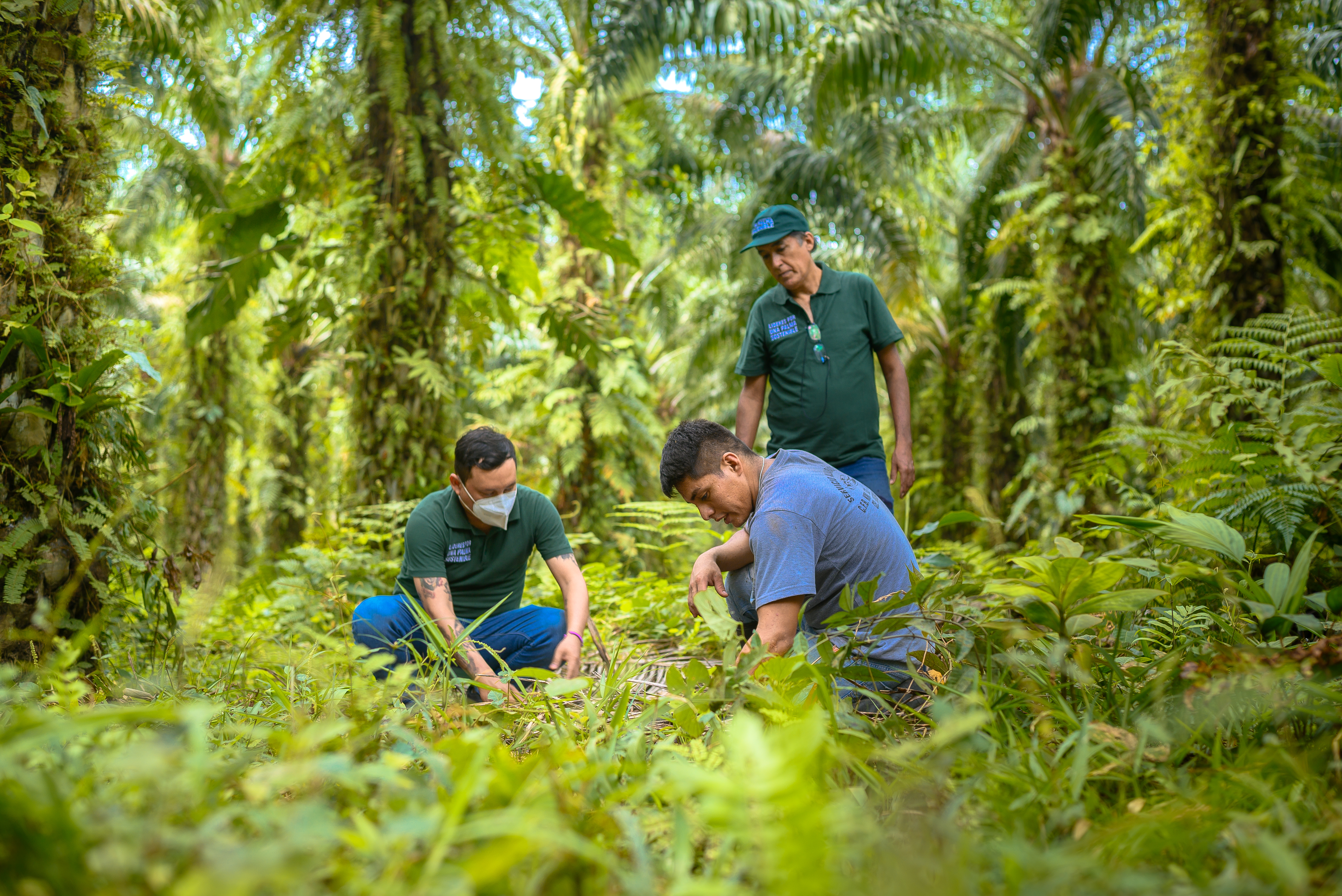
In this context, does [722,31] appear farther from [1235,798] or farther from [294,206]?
[1235,798]

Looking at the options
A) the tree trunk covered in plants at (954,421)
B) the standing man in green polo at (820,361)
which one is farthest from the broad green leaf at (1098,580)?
the tree trunk covered in plants at (954,421)

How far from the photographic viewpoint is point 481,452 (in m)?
3.50

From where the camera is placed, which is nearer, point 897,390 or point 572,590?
point 572,590

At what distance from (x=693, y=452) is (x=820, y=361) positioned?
1384 mm

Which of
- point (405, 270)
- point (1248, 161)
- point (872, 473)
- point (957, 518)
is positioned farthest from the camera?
point (405, 270)

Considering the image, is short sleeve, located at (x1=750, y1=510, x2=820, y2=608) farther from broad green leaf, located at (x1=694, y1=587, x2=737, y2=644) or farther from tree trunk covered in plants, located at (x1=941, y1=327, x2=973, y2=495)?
tree trunk covered in plants, located at (x1=941, y1=327, x2=973, y2=495)

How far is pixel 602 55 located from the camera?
759 centimetres

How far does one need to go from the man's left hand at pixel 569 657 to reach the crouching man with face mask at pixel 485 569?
0.03 feet

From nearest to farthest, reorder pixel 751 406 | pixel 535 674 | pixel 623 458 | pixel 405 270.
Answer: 1. pixel 535 674
2. pixel 751 406
3. pixel 405 270
4. pixel 623 458

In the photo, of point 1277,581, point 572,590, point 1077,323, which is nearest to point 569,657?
point 572,590

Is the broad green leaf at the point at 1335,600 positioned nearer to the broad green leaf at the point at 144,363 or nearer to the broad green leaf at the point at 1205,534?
the broad green leaf at the point at 1205,534

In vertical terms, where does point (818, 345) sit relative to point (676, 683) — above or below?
above

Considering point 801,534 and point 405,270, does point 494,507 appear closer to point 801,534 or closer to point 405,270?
point 801,534

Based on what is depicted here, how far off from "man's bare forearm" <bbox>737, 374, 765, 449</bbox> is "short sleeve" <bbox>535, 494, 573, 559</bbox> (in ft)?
3.24
